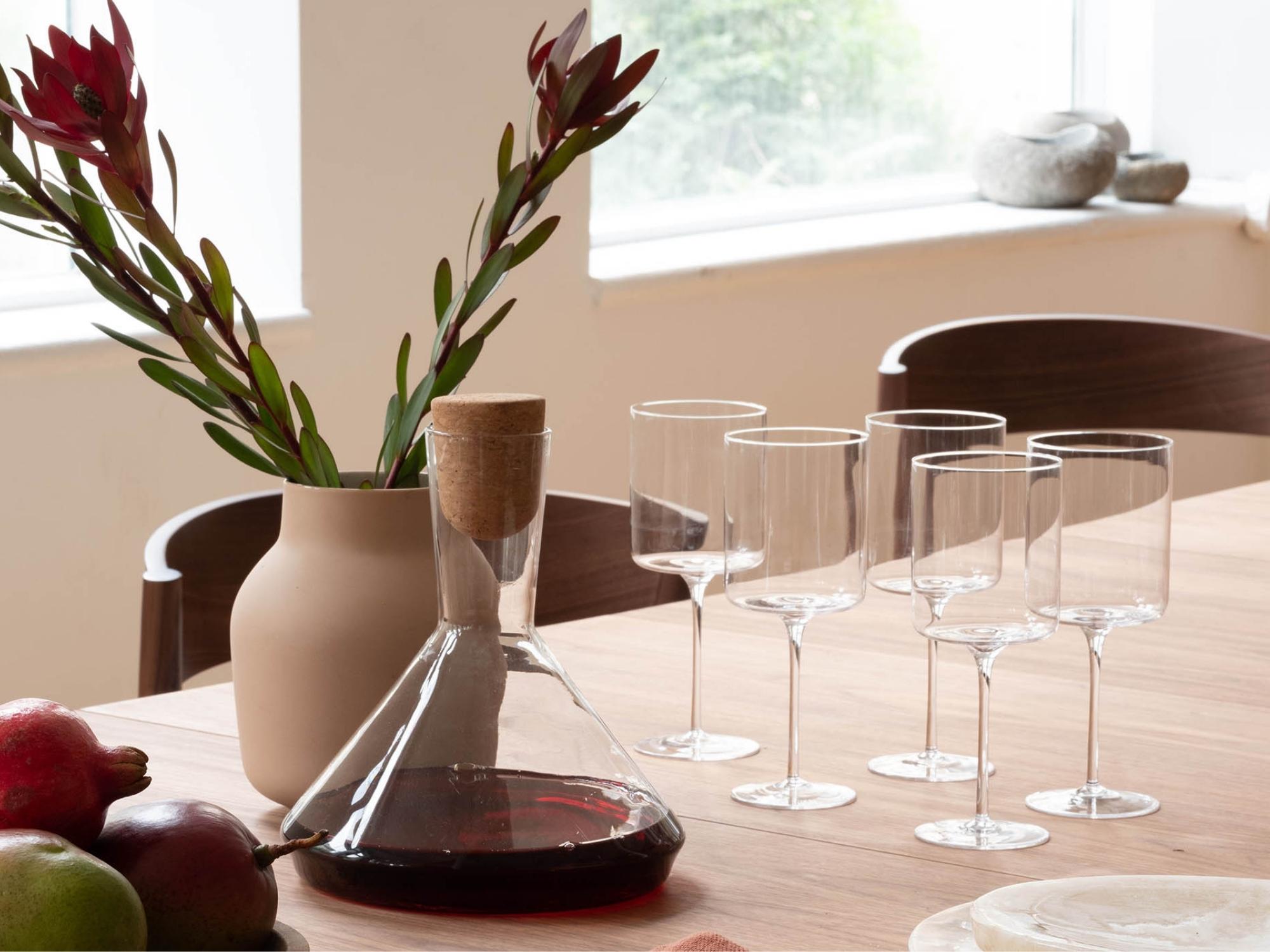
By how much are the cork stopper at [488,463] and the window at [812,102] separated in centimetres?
243

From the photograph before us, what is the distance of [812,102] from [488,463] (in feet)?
9.84

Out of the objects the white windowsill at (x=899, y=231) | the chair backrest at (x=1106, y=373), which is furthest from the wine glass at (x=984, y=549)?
the white windowsill at (x=899, y=231)

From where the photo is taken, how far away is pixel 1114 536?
0.91 metres

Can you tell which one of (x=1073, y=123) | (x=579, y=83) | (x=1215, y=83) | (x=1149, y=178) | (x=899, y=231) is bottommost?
(x=579, y=83)

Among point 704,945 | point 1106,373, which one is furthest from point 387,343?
point 704,945

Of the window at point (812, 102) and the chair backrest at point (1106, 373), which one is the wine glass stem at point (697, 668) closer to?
the chair backrest at point (1106, 373)

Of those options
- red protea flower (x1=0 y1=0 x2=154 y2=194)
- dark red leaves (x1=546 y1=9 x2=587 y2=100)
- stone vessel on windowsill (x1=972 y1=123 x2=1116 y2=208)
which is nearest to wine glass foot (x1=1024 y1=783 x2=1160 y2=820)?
dark red leaves (x1=546 y1=9 x2=587 y2=100)

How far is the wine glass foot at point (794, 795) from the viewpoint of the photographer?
0.93 m

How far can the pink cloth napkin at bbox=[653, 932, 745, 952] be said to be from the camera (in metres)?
0.71

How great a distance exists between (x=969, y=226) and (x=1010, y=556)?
259cm

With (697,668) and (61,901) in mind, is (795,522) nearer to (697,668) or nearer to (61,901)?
(697,668)

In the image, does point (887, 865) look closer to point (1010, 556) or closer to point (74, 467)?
point (1010, 556)

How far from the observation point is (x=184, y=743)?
103 centimetres

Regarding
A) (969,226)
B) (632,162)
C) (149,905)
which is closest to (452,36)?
(632,162)
